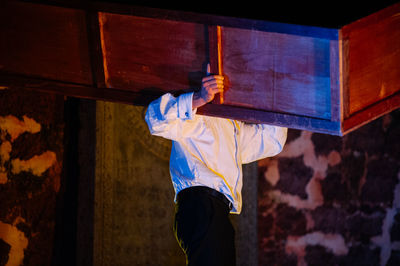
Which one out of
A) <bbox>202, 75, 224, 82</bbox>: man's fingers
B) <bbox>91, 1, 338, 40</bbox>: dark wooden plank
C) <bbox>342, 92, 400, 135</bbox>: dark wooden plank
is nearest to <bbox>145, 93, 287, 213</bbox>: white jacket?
<bbox>202, 75, 224, 82</bbox>: man's fingers

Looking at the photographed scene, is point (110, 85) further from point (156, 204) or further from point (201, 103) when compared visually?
point (156, 204)

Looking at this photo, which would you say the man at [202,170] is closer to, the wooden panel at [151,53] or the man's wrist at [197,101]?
the man's wrist at [197,101]

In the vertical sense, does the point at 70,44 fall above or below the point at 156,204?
above

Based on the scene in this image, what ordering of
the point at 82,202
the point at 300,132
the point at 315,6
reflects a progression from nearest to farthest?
the point at 315,6, the point at 82,202, the point at 300,132

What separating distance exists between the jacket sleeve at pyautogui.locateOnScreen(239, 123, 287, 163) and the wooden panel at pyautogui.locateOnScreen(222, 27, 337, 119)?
17.0 inches

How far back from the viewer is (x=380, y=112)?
189 centimetres

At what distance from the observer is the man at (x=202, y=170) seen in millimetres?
1867

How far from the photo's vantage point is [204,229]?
6.17ft

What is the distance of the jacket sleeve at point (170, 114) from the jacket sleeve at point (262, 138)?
1.76 feet

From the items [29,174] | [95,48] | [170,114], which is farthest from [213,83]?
[29,174]

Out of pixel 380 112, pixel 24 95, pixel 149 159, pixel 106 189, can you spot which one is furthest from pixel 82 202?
pixel 380 112

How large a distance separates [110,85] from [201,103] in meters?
0.51

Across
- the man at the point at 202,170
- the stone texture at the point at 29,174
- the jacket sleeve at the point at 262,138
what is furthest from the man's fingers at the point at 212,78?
the stone texture at the point at 29,174

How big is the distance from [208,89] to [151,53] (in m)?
0.36
